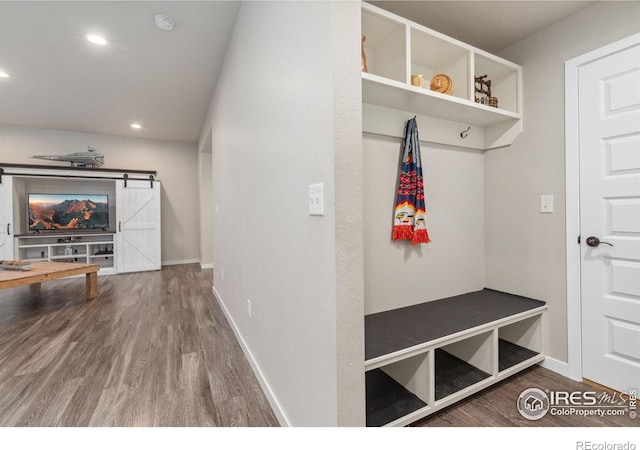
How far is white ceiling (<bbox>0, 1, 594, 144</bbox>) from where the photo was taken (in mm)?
1829

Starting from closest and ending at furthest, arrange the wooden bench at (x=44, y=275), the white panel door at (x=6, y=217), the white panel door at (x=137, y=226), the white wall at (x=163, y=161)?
the wooden bench at (x=44, y=275) < the white panel door at (x=6, y=217) < the white wall at (x=163, y=161) < the white panel door at (x=137, y=226)

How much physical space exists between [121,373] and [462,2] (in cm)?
329

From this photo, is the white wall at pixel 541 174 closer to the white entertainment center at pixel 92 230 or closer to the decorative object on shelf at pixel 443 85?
the decorative object on shelf at pixel 443 85

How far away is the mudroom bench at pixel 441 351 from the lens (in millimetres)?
1377

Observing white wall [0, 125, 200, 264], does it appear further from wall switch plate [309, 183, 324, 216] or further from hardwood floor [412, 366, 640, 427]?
hardwood floor [412, 366, 640, 427]

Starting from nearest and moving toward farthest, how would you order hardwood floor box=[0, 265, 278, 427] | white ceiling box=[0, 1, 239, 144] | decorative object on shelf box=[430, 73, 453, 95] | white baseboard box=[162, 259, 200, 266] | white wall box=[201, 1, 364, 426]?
white wall box=[201, 1, 364, 426] → hardwood floor box=[0, 265, 278, 427] → decorative object on shelf box=[430, 73, 453, 95] → white ceiling box=[0, 1, 239, 144] → white baseboard box=[162, 259, 200, 266]

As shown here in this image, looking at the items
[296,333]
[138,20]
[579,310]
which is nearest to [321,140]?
[296,333]

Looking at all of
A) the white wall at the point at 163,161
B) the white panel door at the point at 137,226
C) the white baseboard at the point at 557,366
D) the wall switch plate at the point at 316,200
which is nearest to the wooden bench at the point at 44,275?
the white panel door at the point at 137,226

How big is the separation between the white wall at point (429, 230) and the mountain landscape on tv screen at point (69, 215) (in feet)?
18.3

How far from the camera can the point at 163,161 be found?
5773 mm

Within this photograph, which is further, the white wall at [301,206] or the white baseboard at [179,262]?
the white baseboard at [179,262]

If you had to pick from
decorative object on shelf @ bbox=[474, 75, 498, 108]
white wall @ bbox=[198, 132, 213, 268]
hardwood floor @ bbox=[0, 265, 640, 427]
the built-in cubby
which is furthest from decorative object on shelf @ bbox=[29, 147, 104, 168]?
the built-in cubby

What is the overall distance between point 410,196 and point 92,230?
5.76 metres

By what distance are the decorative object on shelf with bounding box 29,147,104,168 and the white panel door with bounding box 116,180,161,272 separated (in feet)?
1.75
